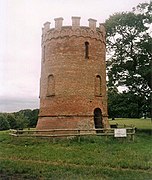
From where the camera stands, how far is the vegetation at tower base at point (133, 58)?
1149 inches

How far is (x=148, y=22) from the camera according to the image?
2997cm

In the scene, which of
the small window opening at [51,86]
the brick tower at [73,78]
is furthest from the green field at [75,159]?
the small window opening at [51,86]

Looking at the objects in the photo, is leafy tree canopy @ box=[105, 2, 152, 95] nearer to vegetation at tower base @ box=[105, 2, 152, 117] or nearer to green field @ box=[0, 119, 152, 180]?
vegetation at tower base @ box=[105, 2, 152, 117]

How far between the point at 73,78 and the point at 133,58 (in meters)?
9.44

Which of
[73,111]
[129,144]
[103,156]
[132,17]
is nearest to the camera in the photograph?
[103,156]

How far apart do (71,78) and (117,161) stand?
10.0m

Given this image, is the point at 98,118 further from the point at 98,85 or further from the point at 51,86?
the point at 51,86

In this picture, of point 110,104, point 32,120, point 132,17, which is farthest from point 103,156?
point 32,120

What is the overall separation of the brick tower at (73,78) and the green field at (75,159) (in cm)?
319

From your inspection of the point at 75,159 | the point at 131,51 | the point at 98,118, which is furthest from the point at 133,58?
the point at 75,159

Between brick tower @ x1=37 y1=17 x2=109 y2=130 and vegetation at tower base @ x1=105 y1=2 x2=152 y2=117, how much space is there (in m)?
5.54

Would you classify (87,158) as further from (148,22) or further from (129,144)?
(148,22)

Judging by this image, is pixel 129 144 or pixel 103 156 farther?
pixel 129 144

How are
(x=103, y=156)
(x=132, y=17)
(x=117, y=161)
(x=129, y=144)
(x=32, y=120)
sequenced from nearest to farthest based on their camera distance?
(x=117, y=161), (x=103, y=156), (x=129, y=144), (x=132, y=17), (x=32, y=120)
